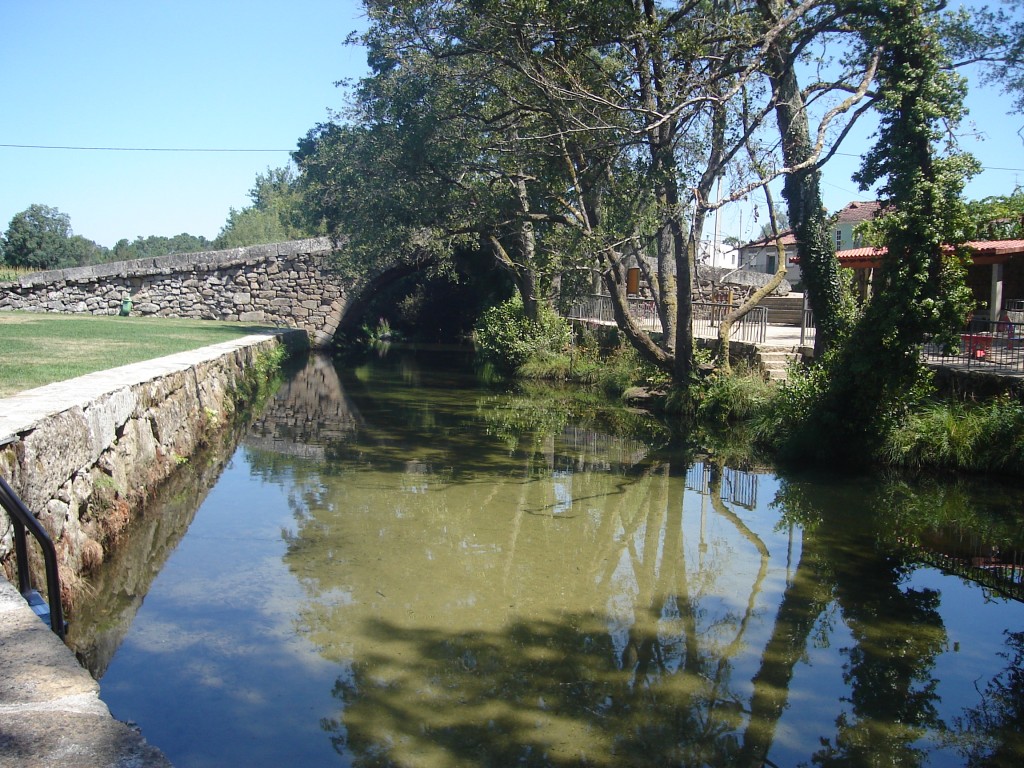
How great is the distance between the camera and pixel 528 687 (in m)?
4.62

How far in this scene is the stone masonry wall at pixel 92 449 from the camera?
4.97 meters

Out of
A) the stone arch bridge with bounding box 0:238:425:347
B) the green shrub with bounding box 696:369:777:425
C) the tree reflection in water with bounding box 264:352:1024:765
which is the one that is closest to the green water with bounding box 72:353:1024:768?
the tree reflection in water with bounding box 264:352:1024:765

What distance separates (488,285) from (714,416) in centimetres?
1373

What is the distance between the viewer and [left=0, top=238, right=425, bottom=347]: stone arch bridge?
24.7 metres

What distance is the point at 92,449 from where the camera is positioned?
20.4 feet

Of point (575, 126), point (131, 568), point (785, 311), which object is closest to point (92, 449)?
point (131, 568)

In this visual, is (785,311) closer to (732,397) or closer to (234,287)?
(732,397)

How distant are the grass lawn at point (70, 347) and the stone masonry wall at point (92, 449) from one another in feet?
0.97

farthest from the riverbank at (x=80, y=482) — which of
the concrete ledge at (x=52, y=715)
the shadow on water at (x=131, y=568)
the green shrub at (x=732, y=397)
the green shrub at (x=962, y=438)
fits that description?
the green shrub at (x=962, y=438)

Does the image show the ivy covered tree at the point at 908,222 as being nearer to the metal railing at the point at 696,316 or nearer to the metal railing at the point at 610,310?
the metal railing at the point at 696,316

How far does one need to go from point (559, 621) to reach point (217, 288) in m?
22.9

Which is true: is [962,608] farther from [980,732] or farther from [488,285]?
[488,285]

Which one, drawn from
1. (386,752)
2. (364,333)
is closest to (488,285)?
(364,333)

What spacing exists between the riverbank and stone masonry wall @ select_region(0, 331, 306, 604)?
0.04 feet
